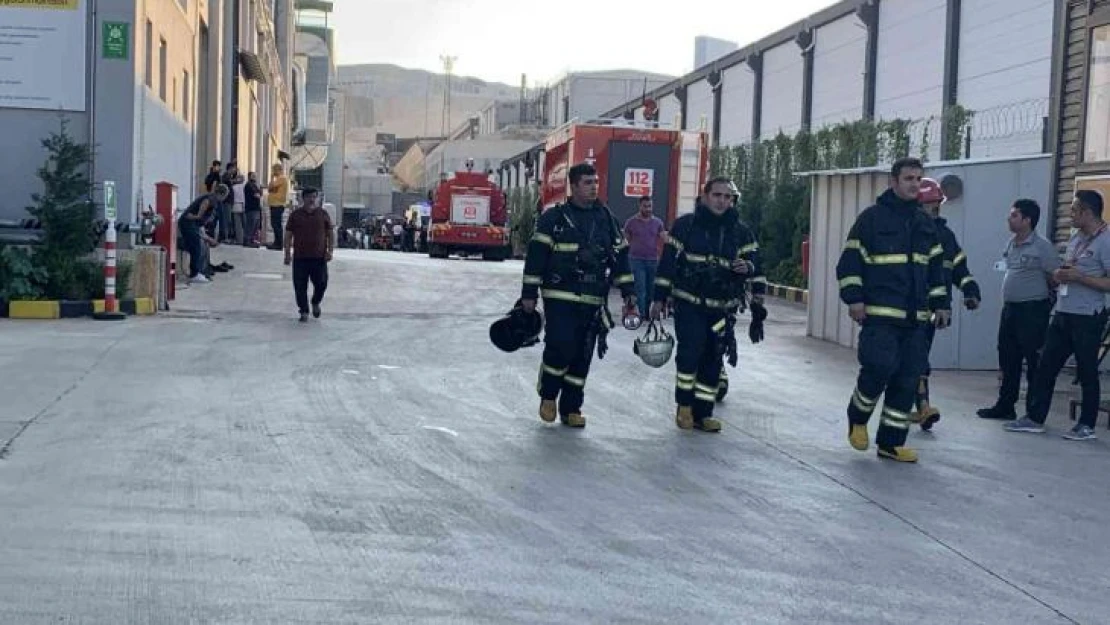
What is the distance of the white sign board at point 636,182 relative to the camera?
2522 centimetres

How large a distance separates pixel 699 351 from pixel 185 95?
19530 mm

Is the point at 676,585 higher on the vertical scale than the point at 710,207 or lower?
lower

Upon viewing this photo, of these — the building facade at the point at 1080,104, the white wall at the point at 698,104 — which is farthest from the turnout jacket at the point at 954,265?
the white wall at the point at 698,104

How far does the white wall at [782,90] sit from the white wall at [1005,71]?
8.66 metres

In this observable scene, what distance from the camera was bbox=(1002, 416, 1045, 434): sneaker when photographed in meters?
11.3

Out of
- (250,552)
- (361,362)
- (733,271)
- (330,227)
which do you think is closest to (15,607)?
(250,552)

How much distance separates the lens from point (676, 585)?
20.8 ft

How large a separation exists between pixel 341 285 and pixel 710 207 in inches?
537

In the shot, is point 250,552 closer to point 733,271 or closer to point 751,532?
point 751,532

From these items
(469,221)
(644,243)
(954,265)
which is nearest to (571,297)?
(954,265)

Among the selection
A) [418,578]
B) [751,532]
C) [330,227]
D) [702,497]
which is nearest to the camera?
[418,578]

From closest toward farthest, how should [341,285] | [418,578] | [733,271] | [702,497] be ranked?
[418,578] < [702,497] < [733,271] < [341,285]

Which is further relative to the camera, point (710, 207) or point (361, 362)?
point (361, 362)

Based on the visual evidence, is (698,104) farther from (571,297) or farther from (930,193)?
(571,297)
